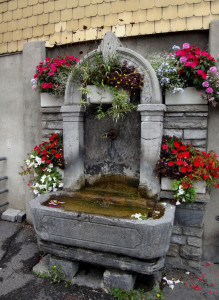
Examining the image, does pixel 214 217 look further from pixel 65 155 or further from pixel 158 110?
pixel 65 155

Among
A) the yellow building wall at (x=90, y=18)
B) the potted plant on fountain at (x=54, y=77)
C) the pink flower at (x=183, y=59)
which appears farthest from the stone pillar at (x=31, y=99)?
the pink flower at (x=183, y=59)

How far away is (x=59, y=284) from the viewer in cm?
242

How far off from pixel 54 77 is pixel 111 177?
5.14 feet

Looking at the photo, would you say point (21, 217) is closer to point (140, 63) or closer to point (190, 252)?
point (190, 252)

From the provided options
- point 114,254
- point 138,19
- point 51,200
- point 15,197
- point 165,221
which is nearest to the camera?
point 165,221

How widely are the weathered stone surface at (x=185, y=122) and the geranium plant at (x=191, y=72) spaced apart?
0.80 ft

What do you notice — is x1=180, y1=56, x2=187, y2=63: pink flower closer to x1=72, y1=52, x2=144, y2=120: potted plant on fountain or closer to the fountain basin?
x1=72, y1=52, x2=144, y2=120: potted plant on fountain

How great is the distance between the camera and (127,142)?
2975mm

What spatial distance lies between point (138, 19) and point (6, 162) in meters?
3.13

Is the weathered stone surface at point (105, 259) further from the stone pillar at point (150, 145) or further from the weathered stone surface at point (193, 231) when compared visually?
the stone pillar at point (150, 145)

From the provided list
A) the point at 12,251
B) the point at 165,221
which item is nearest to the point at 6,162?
the point at 12,251

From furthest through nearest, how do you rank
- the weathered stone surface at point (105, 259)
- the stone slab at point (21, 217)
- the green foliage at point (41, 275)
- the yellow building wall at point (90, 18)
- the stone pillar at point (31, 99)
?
the stone slab at point (21, 217), the stone pillar at point (31, 99), the yellow building wall at point (90, 18), the green foliage at point (41, 275), the weathered stone surface at point (105, 259)

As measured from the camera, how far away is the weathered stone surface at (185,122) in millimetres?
2607

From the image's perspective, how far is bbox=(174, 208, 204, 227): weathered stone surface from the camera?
2580 millimetres
